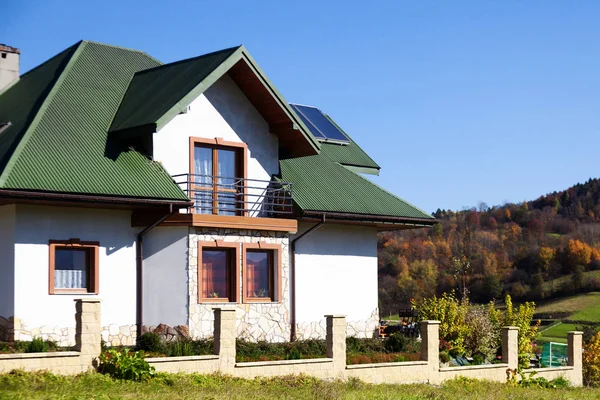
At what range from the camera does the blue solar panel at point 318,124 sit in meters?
31.2

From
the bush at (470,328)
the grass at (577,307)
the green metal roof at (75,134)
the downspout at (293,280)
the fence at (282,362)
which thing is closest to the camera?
the fence at (282,362)

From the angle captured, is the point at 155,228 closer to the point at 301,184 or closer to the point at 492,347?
the point at 301,184

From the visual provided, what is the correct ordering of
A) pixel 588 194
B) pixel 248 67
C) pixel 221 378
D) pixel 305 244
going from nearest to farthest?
pixel 221 378 → pixel 248 67 → pixel 305 244 → pixel 588 194

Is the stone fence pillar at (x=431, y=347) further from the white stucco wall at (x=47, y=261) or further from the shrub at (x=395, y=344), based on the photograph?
the white stucco wall at (x=47, y=261)

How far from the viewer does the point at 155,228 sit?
2358cm

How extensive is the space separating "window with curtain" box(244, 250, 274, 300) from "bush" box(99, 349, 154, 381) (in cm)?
652

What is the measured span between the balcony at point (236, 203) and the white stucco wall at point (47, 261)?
144cm

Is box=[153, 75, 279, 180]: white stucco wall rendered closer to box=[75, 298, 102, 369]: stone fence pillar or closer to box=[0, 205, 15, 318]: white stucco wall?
box=[0, 205, 15, 318]: white stucco wall

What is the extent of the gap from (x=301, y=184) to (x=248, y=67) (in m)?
4.14

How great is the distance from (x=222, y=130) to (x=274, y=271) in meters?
4.12

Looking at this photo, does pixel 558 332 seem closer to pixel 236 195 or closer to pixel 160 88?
pixel 236 195

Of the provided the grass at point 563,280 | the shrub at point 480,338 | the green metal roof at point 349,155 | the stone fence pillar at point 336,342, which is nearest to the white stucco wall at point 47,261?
the stone fence pillar at point 336,342

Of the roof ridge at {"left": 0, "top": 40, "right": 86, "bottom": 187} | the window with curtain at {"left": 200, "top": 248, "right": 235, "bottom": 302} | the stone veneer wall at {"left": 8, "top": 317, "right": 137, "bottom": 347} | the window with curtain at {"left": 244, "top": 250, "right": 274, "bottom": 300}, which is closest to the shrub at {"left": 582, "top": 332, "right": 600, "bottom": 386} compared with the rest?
the window with curtain at {"left": 244, "top": 250, "right": 274, "bottom": 300}

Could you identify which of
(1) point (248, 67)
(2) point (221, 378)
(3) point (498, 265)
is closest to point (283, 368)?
(2) point (221, 378)
